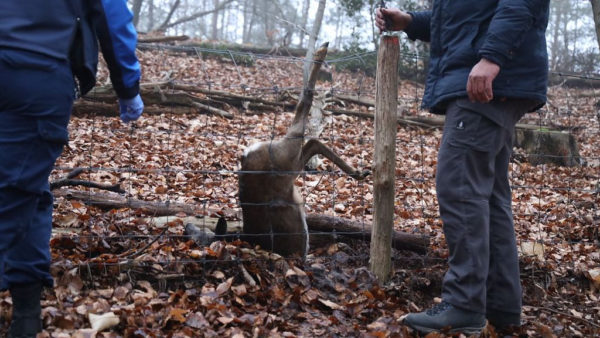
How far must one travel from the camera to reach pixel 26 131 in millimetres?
2133

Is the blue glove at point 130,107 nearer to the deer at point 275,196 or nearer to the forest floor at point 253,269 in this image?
the forest floor at point 253,269

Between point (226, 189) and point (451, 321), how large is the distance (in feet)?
11.3

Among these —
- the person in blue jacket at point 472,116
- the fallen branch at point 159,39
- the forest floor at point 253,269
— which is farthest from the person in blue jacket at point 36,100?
the fallen branch at point 159,39

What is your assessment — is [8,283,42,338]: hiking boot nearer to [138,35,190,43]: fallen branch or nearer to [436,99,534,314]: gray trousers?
[436,99,534,314]: gray trousers

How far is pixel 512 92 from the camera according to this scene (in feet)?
9.01

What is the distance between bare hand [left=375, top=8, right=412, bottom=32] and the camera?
10.9ft

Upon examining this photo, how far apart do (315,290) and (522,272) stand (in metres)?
1.72

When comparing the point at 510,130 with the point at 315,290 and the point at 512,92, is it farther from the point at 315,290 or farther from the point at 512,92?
the point at 315,290

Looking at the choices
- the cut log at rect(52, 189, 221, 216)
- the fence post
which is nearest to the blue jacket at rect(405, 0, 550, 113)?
the fence post

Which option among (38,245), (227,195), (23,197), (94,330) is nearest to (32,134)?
(23,197)

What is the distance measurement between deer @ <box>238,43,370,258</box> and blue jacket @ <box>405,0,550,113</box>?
46.9 inches

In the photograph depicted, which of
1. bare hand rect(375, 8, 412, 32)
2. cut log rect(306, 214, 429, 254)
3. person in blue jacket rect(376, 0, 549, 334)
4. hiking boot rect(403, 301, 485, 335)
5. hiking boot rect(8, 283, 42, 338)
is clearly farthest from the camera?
cut log rect(306, 214, 429, 254)

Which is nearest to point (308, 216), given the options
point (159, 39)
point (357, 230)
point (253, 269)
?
point (357, 230)

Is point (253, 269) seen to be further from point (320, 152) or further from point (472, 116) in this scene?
point (472, 116)
